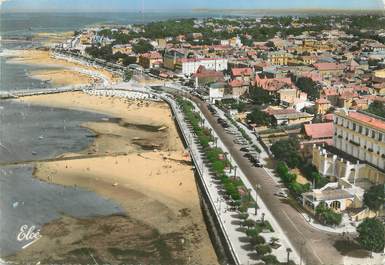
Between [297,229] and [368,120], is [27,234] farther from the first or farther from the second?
[368,120]

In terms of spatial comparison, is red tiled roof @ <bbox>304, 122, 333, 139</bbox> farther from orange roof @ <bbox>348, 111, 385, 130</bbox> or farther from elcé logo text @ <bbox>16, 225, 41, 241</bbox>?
elcé logo text @ <bbox>16, 225, 41, 241</bbox>

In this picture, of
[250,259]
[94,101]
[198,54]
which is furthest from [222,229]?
[198,54]

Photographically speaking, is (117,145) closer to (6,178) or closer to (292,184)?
(6,178)

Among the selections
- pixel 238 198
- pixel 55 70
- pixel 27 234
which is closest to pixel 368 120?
pixel 238 198

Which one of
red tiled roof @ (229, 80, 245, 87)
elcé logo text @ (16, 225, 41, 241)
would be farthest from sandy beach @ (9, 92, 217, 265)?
red tiled roof @ (229, 80, 245, 87)

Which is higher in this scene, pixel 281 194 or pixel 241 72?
pixel 241 72

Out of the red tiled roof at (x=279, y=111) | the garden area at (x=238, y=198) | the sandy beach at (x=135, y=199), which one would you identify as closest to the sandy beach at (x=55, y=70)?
the sandy beach at (x=135, y=199)
